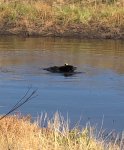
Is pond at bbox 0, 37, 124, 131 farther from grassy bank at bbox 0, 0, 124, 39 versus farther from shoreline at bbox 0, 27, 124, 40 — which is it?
grassy bank at bbox 0, 0, 124, 39

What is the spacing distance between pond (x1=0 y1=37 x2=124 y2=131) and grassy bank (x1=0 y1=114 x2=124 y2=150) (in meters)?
2.05

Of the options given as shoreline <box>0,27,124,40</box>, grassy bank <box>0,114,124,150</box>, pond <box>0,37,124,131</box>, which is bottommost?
pond <box>0,37,124,131</box>

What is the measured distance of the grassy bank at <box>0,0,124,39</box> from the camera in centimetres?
3334

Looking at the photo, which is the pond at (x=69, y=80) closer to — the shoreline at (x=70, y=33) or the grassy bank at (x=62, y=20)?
the shoreline at (x=70, y=33)

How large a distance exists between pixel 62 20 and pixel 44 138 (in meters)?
24.2

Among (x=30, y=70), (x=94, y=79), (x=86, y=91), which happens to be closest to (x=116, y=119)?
(x=86, y=91)

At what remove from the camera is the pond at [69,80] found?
50.3ft

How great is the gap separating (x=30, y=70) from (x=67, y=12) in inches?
563

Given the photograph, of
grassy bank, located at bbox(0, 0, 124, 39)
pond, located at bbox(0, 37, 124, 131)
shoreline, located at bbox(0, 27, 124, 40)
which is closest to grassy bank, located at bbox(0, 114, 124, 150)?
pond, located at bbox(0, 37, 124, 131)

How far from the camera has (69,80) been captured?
1961 cm

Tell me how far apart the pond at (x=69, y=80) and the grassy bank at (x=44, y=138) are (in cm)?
205

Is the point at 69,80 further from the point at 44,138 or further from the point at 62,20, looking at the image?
the point at 62,20

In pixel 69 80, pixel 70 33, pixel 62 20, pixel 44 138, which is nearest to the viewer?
pixel 44 138

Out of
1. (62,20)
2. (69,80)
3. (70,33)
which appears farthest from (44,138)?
(62,20)
